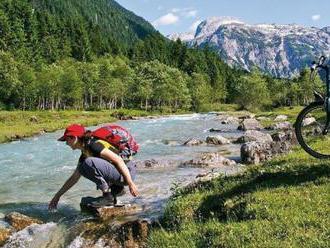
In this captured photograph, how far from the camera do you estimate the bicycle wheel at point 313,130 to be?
12.6 m

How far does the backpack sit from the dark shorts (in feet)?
1.68

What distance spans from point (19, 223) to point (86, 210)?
2.20 metres

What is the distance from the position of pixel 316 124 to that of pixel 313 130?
22cm

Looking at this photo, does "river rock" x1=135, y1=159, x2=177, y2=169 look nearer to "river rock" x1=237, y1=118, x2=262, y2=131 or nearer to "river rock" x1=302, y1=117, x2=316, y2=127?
"river rock" x1=302, y1=117, x2=316, y2=127

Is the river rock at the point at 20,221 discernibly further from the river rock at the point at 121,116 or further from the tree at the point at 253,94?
the tree at the point at 253,94

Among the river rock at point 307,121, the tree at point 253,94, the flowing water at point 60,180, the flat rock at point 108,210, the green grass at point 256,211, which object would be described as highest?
the tree at point 253,94

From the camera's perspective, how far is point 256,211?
9.70 metres

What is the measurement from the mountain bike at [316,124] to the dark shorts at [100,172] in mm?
4945

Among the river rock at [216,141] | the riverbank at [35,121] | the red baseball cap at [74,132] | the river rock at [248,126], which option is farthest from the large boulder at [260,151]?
the riverbank at [35,121]

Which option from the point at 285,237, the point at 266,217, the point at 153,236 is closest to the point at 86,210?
the point at 153,236

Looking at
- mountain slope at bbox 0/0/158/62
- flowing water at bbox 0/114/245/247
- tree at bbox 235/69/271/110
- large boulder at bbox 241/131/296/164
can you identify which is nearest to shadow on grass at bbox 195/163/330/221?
flowing water at bbox 0/114/245/247

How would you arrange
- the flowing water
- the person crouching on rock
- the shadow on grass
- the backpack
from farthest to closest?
the flowing water → the backpack → the person crouching on rock → the shadow on grass

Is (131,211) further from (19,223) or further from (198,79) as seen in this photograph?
(198,79)

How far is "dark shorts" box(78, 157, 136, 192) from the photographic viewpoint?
38.0 ft
